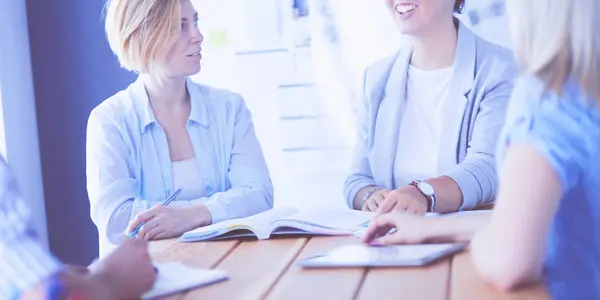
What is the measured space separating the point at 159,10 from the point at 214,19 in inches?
28.0

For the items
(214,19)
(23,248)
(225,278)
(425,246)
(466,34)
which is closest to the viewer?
(23,248)

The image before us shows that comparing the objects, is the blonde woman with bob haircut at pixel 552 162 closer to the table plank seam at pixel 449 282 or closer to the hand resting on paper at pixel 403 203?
the table plank seam at pixel 449 282

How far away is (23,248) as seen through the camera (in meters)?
0.83

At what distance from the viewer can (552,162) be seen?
0.90 metres

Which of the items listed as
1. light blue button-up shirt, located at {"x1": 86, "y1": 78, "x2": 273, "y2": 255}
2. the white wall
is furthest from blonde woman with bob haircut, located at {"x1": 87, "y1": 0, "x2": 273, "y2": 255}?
the white wall

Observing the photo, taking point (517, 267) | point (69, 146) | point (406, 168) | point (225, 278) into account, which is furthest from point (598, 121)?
point (69, 146)

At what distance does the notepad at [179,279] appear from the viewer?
3.41 ft

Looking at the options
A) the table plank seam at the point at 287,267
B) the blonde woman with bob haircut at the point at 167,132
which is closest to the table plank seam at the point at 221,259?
the table plank seam at the point at 287,267

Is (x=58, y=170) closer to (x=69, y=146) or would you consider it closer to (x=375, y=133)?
(x=69, y=146)

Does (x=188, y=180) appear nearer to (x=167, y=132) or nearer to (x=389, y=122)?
(x=167, y=132)

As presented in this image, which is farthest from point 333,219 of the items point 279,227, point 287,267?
point 287,267

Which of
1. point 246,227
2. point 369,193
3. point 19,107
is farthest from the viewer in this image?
point 19,107

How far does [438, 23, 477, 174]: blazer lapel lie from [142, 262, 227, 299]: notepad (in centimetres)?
98

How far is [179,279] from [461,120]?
1.08 meters
